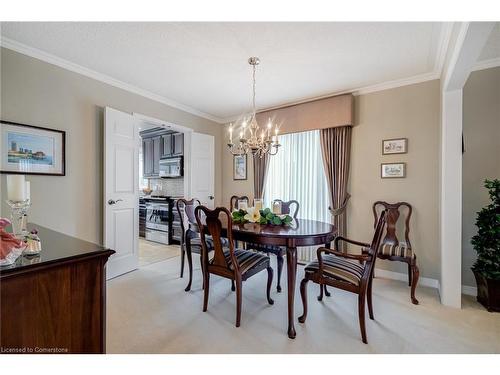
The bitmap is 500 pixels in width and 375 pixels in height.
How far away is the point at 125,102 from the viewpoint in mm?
3109

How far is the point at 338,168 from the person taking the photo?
3271mm

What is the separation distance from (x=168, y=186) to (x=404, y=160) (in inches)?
184

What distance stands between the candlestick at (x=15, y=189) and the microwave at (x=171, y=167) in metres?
3.67

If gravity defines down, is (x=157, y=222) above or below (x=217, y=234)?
below

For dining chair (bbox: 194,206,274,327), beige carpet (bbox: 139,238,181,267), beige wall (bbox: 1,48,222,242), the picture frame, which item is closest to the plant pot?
dining chair (bbox: 194,206,274,327)

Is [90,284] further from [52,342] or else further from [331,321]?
[331,321]

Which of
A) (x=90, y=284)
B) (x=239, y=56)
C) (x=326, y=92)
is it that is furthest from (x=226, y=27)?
(x=90, y=284)

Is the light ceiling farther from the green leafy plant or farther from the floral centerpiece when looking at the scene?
the floral centerpiece

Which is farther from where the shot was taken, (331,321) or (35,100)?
(35,100)

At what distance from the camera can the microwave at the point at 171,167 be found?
4914mm

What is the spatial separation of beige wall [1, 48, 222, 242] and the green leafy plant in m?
4.12

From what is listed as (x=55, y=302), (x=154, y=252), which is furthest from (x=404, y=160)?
(x=154, y=252)

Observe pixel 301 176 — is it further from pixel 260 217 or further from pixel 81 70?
pixel 81 70
